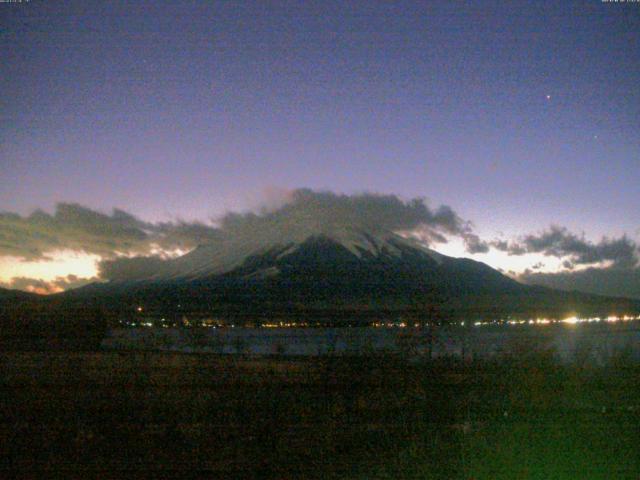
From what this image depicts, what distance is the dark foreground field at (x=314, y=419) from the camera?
24.7 ft

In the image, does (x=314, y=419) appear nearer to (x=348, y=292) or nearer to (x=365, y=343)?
(x=365, y=343)

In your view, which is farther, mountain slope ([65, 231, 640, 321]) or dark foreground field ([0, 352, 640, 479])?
mountain slope ([65, 231, 640, 321])

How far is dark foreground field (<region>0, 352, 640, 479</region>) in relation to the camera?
752 cm

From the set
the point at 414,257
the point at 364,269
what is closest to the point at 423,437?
the point at 364,269

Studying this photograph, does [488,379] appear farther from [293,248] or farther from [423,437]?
[293,248]

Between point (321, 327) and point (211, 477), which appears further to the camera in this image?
point (321, 327)

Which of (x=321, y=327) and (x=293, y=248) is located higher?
(x=293, y=248)

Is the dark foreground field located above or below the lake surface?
below

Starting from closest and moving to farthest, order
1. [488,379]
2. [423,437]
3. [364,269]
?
1. [423,437]
2. [488,379]
3. [364,269]

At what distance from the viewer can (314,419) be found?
10109mm

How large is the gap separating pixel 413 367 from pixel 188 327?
40.9ft

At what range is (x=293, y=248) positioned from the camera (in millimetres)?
90875

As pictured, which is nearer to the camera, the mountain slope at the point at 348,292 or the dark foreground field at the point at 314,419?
the dark foreground field at the point at 314,419

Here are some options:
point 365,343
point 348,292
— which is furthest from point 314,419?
point 348,292
